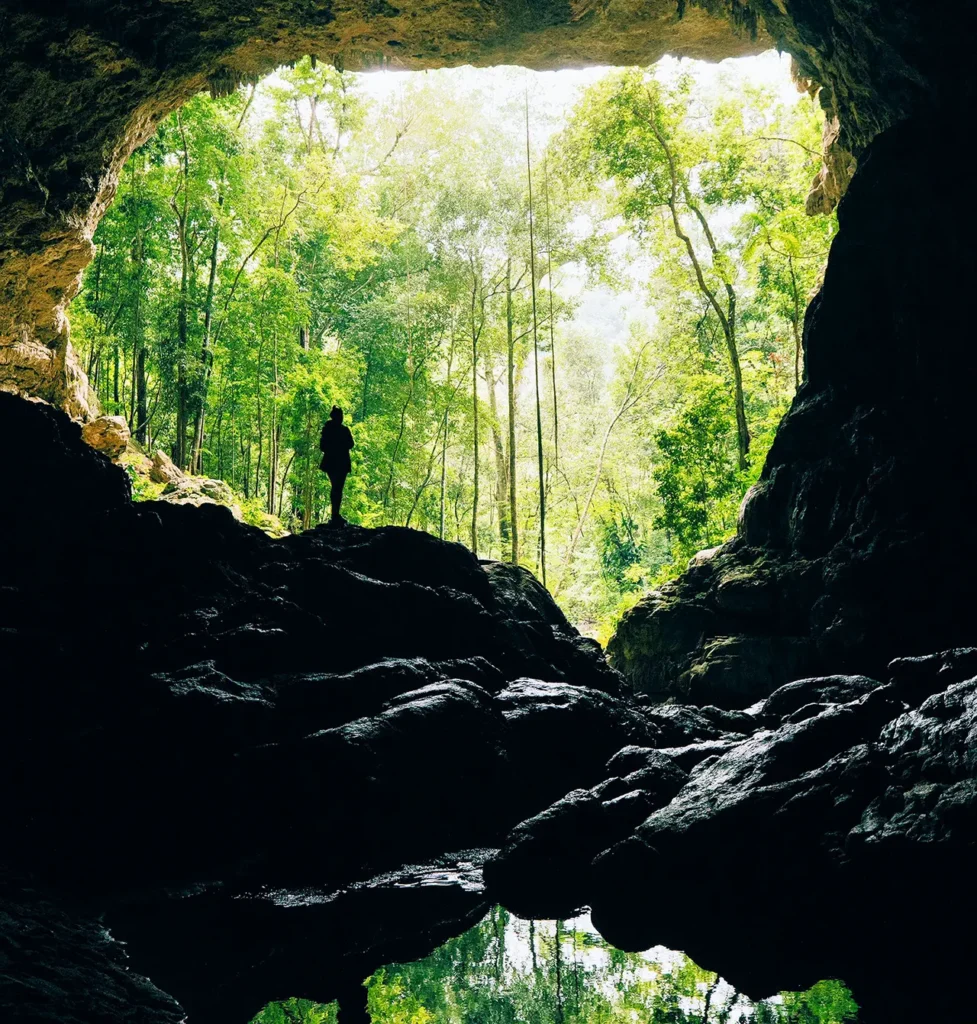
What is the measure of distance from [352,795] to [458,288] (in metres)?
19.9

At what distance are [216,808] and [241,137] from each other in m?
16.0

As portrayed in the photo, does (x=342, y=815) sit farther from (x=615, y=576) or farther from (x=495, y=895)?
(x=615, y=576)

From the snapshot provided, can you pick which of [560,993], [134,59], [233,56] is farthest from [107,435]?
[560,993]

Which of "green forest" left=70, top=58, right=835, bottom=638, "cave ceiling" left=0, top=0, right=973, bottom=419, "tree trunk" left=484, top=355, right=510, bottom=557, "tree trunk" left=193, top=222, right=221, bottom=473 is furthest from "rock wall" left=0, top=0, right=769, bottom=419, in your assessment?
"tree trunk" left=484, top=355, right=510, bottom=557

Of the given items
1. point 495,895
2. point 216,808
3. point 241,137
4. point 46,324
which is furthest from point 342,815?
point 241,137

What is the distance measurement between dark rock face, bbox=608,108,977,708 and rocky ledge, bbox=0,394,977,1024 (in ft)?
8.37

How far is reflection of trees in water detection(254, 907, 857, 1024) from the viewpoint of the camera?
315 cm

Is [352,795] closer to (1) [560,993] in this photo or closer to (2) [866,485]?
(1) [560,993]

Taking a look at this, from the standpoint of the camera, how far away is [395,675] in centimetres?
691

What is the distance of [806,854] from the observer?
4141mm

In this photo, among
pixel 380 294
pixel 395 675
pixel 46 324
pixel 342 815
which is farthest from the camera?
pixel 380 294

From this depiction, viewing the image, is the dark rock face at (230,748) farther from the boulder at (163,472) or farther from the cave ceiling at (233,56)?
the boulder at (163,472)

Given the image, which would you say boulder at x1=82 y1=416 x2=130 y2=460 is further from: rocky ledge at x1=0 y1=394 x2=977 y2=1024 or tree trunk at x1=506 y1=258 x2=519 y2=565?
tree trunk at x1=506 y1=258 x2=519 y2=565

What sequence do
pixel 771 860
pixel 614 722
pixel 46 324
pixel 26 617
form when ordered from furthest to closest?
pixel 46 324
pixel 614 722
pixel 26 617
pixel 771 860
